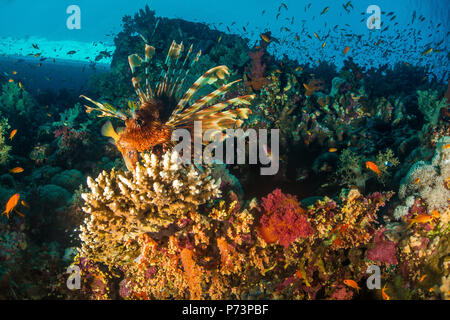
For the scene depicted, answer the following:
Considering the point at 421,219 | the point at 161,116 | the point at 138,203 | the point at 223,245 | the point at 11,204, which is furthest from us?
the point at 161,116

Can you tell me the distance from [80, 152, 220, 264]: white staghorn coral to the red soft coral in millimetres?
748

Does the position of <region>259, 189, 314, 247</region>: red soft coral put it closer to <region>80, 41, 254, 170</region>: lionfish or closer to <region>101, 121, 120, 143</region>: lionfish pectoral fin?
<region>80, 41, 254, 170</region>: lionfish

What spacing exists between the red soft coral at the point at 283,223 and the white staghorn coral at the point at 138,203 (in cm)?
75

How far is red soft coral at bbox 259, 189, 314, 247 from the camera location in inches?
113

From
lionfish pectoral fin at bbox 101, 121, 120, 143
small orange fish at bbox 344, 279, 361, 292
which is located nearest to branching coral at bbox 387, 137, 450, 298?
small orange fish at bbox 344, 279, 361, 292

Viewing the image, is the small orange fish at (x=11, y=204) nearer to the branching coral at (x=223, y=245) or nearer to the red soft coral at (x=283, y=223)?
the branching coral at (x=223, y=245)

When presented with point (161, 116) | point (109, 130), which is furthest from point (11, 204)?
point (161, 116)

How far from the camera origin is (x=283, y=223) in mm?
2848

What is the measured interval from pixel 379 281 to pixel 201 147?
117 inches

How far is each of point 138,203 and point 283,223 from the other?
1.72 metres

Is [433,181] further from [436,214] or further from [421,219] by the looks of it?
[421,219]

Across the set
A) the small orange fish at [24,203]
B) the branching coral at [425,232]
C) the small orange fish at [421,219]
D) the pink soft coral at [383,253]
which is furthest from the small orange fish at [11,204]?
the small orange fish at [421,219]

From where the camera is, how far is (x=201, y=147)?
381cm
